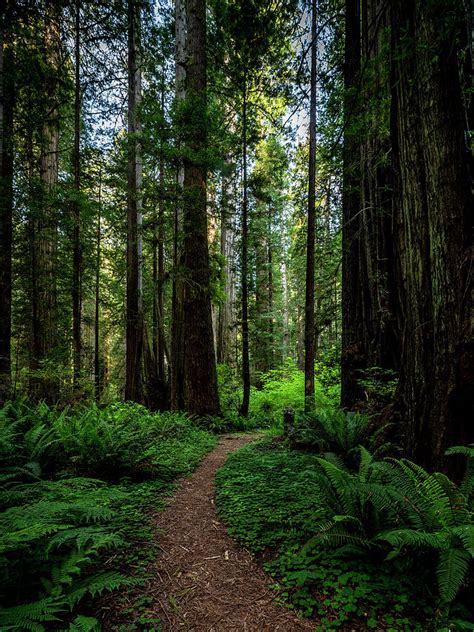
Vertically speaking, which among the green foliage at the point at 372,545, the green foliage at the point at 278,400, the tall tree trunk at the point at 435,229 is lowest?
the green foliage at the point at 278,400

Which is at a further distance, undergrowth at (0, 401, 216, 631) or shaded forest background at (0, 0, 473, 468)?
shaded forest background at (0, 0, 473, 468)

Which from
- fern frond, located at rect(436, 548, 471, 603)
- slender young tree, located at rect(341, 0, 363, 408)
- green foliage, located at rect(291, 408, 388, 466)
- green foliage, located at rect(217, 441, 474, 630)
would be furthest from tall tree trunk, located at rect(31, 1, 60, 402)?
fern frond, located at rect(436, 548, 471, 603)

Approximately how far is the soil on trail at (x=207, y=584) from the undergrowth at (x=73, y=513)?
169 mm

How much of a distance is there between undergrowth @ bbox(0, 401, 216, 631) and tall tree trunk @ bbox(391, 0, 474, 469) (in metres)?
2.74

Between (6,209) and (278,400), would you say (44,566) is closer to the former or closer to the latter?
(6,209)

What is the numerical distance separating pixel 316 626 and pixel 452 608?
79 cm

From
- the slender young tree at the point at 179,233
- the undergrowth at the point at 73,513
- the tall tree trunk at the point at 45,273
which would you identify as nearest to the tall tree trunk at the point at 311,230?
the slender young tree at the point at 179,233

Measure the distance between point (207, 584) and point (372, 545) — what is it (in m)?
1.24

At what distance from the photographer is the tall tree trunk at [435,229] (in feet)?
8.85

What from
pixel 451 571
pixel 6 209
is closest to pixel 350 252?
pixel 451 571

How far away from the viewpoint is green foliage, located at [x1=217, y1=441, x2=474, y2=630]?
73.8 inches

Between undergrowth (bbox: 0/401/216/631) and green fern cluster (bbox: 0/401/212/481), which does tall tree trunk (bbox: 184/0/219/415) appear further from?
green fern cluster (bbox: 0/401/212/481)

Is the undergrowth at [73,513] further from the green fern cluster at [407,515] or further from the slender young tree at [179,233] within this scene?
the slender young tree at [179,233]

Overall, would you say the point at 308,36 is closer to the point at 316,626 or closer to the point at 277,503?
the point at 277,503
